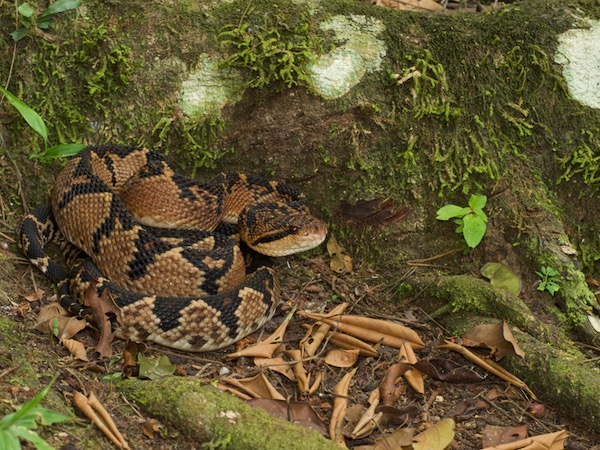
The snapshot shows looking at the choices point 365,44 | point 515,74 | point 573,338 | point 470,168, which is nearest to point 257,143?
point 365,44

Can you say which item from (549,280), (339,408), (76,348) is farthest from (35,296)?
(549,280)

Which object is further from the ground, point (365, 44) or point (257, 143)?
point (365, 44)

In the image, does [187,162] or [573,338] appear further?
[187,162]

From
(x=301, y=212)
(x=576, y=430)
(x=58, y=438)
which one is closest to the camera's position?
(x=58, y=438)

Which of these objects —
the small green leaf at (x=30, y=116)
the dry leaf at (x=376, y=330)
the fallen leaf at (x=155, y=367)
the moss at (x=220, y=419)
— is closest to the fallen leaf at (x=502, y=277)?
the dry leaf at (x=376, y=330)

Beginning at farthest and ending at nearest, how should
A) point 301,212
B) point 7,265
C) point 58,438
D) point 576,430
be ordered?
point 301,212 → point 7,265 → point 576,430 → point 58,438

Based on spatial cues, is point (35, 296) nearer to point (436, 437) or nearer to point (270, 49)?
point (270, 49)

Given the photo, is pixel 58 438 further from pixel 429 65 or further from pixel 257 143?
pixel 429 65
